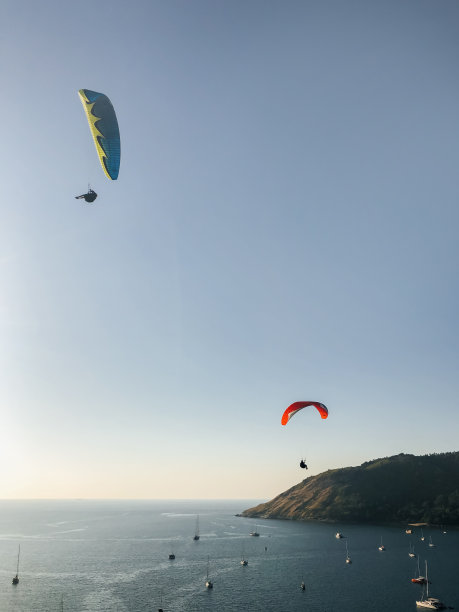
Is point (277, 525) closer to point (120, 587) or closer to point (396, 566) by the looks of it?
point (396, 566)

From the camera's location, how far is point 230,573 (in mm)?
86500

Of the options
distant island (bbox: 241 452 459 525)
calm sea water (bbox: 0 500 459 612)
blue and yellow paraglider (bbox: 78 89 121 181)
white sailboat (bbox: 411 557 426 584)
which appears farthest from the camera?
distant island (bbox: 241 452 459 525)

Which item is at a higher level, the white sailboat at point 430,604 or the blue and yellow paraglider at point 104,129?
the blue and yellow paraglider at point 104,129

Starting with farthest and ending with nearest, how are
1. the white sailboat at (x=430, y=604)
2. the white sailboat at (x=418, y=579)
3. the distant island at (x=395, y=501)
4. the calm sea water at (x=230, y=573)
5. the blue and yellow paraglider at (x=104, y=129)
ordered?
the distant island at (x=395, y=501)
the white sailboat at (x=418, y=579)
the calm sea water at (x=230, y=573)
the white sailboat at (x=430, y=604)
the blue and yellow paraglider at (x=104, y=129)

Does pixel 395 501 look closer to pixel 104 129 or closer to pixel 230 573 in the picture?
pixel 230 573

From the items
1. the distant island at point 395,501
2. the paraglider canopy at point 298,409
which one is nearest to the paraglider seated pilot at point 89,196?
the paraglider canopy at point 298,409

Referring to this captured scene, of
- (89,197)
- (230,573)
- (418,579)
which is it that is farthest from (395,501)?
(89,197)

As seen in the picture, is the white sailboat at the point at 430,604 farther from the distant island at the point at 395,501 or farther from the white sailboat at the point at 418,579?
the distant island at the point at 395,501

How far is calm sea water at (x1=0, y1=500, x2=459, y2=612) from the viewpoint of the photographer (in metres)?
65.9

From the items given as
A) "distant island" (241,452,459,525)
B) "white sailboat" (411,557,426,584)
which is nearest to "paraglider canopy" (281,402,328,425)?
"white sailboat" (411,557,426,584)

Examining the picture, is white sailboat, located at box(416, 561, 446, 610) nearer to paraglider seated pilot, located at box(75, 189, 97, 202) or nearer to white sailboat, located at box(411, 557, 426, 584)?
white sailboat, located at box(411, 557, 426, 584)

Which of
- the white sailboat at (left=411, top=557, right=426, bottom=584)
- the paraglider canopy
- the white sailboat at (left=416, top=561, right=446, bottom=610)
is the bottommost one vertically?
the white sailboat at (left=411, top=557, right=426, bottom=584)

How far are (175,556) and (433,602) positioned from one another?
2698 inches

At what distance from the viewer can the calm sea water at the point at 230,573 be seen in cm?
6588
